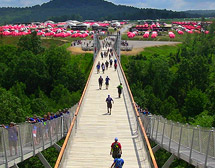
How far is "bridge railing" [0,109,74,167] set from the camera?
15.3m

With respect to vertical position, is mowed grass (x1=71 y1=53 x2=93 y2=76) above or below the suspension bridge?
below

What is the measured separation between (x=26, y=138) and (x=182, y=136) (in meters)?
7.24

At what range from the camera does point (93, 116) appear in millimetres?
23797

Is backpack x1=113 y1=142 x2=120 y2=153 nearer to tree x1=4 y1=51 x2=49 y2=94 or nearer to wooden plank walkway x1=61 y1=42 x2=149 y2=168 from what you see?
wooden plank walkway x1=61 y1=42 x2=149 y2=168

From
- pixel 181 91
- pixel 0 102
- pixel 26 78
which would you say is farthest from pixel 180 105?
pixel 0 102

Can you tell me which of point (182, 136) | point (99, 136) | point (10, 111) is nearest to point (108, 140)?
point (99, 136)

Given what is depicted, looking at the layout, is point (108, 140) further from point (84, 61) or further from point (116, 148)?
point (84, 61)

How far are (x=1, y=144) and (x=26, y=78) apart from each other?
56.5 meters

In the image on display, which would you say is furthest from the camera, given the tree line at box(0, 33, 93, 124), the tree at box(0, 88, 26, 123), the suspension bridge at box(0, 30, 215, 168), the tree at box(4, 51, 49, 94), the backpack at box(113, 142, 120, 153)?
the tree at box(4, 51, 49, 94)

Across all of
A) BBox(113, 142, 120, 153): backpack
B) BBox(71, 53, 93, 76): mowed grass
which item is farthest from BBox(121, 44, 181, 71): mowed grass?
BBox(113, 142, 120, 153): backpack

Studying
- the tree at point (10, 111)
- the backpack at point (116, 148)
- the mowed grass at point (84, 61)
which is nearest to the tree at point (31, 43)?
the mowed grass at point (84, 61)

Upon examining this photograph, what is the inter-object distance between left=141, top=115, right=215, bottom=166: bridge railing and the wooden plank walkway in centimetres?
153

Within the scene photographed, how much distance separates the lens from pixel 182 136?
55.6ft

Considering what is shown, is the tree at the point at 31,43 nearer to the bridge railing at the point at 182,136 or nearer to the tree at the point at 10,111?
the tree at the point at 10,111
